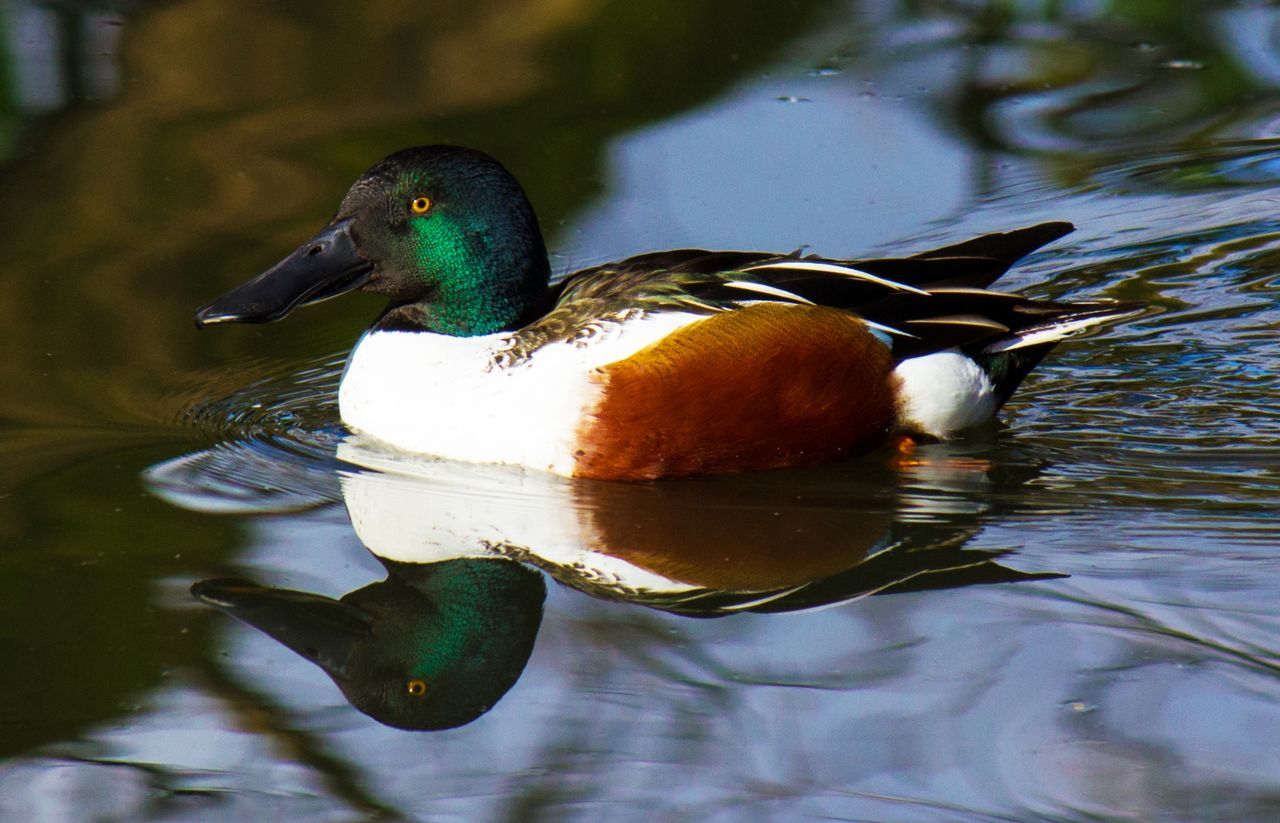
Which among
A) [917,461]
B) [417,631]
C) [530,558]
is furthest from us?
[917,461]

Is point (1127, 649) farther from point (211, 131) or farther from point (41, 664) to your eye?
point (211, 131)

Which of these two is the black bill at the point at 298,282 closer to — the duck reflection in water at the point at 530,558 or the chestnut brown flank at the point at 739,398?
the duck reflection in water at the point at 530,558

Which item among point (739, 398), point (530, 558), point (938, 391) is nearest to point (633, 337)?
point (739, 398)

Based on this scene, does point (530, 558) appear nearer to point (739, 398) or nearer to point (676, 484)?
point (676, 484)

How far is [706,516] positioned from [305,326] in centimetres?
200

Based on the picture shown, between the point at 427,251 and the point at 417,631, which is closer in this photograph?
the point at 417,631

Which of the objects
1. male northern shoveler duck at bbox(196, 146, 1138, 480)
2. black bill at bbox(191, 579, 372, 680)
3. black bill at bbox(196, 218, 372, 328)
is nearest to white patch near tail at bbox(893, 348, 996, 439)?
male northern shoveler duck at bbox(196, 146, 1138, 480)

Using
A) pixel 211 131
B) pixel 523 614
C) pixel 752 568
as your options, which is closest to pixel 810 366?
pixel 752 568

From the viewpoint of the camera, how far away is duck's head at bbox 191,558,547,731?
11.6ft

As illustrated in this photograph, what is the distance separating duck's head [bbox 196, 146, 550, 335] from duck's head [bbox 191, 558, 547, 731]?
3.66 ft

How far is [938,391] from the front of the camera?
5.05 m

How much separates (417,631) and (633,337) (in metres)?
1.21

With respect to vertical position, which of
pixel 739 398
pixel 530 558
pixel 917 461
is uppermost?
pixel 739 398

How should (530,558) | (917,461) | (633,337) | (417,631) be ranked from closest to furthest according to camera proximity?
1. (417,631)
2. (530,558)
3. (633,337)
4. (917,461)
